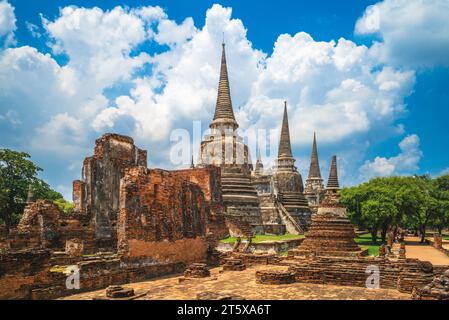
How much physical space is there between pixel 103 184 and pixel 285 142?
27348mm

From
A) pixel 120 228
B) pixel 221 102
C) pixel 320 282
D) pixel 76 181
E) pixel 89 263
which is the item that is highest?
pixel 221 102

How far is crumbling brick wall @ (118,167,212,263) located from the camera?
14.1m

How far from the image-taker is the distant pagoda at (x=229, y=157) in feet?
108

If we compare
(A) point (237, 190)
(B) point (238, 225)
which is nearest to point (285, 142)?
(A) point (237, 190)

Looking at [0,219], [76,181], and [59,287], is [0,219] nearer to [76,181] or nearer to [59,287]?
[76,181]

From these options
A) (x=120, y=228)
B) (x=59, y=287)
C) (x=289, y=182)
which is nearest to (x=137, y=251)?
(x=120, y=228)

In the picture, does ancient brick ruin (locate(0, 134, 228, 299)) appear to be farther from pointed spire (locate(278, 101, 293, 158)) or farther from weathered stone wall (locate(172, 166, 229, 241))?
pointed spire (locate(278, 101, 293, 158))

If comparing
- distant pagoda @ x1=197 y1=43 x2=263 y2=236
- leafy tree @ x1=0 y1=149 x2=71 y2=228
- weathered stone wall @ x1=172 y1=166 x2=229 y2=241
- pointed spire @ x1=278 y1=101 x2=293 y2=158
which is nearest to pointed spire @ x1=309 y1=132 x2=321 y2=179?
pointed spire @ x1=278 y1=101 x2=293 y2=158

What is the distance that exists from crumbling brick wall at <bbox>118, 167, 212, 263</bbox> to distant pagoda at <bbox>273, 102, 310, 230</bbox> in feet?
69.1

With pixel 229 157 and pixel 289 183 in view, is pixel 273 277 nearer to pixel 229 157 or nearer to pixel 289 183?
pixel 229 157

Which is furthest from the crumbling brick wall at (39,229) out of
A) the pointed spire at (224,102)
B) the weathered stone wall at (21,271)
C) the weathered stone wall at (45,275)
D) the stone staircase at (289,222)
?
the pointed spire at (224,102)

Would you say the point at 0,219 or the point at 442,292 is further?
the point at 0,219

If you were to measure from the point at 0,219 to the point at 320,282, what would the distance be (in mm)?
28451

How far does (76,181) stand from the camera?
20625 millimetres
